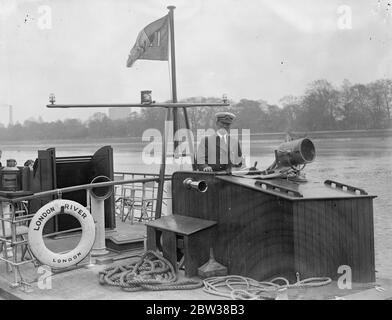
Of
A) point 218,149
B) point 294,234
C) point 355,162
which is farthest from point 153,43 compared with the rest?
point 355,162

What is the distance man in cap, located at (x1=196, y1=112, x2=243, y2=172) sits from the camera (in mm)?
4832

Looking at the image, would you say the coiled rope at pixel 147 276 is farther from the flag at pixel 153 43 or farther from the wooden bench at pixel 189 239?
the flag at pixel 153 43

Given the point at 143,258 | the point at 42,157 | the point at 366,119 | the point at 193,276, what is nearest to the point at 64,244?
the point at 42,157

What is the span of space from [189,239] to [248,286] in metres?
0.69

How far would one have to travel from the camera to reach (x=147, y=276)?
4422mm

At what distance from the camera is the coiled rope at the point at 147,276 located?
4207 mm

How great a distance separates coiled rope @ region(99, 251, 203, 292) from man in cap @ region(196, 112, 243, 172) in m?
1.02

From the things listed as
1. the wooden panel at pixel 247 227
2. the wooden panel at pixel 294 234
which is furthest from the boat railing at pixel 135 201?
the wooden panel at pixel 294 234

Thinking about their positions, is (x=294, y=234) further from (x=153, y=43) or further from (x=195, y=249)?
(x=153, y=43)

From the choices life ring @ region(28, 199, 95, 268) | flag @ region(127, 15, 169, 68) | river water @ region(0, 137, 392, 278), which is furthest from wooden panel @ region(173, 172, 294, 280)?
river water @ region(0, 137, 392, 278)

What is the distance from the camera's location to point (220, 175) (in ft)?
14.8

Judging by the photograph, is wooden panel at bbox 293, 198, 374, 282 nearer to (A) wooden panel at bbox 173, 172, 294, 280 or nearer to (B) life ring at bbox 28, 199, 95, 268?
(A) wooden panel at bbox 173, 172, 294, 280
